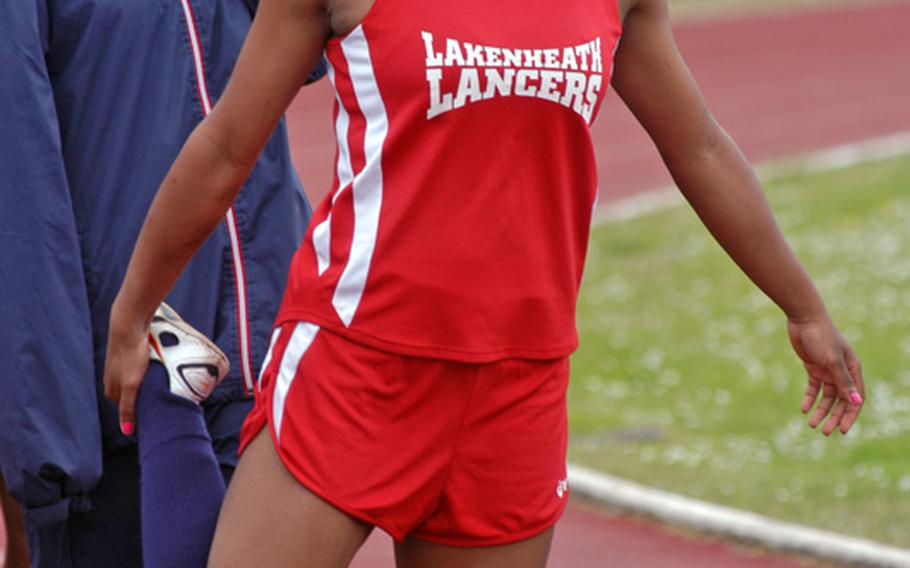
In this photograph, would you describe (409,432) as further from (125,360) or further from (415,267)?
(125,360)

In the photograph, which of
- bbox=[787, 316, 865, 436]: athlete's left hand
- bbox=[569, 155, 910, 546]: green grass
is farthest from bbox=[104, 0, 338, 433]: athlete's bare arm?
bbox=[569, 155, 910, 546]: green grass

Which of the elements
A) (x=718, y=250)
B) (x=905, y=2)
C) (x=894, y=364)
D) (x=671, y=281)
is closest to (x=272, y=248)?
(x=894, y=364)

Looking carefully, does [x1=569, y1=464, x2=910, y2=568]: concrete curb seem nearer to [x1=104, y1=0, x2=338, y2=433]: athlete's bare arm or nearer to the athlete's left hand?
the athlete's left hand

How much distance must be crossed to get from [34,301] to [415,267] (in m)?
0.68

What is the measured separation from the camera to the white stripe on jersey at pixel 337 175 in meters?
2.73

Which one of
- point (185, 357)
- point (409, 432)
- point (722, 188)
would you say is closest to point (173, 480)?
point (185, 357)

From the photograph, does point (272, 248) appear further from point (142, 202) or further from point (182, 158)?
point (182, 158)

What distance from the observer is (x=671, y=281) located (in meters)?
10.9

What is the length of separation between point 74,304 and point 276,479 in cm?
51

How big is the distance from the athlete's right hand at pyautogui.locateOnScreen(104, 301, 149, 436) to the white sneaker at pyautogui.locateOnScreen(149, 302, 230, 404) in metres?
0.03

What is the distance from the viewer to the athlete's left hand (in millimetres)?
3178

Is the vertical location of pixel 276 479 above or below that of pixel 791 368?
above

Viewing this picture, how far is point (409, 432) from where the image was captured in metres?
2.75

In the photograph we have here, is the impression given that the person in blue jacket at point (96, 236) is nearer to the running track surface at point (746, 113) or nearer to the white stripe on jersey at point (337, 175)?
the white stripe on jersey at point (337, 175)
